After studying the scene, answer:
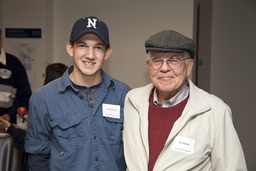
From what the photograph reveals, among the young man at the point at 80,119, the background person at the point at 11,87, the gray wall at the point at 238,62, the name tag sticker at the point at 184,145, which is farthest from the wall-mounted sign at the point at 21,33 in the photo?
the name tag sticker at the point at 184,145

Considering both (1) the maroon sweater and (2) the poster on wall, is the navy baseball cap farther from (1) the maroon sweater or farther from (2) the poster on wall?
(2) the poster on wall

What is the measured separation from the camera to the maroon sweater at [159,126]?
1.49 metres

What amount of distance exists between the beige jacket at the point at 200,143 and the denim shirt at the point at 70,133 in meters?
0.23

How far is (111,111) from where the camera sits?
1726mm

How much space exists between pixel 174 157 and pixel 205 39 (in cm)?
352

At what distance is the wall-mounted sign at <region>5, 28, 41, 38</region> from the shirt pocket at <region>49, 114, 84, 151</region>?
264cm

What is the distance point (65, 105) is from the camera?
5.47ft

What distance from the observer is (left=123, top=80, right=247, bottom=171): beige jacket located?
4.55 feet

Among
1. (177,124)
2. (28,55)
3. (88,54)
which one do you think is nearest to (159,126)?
(177,124)

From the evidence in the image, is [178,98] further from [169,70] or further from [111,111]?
[111,111]

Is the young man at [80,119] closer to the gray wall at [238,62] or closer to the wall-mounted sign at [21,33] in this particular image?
the wall-mounted sign at [21,33]

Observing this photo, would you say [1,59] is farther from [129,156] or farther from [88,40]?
[129,156]

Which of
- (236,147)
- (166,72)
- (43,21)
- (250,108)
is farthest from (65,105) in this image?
(250,108)

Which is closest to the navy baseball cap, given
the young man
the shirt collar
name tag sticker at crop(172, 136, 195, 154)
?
the young man
